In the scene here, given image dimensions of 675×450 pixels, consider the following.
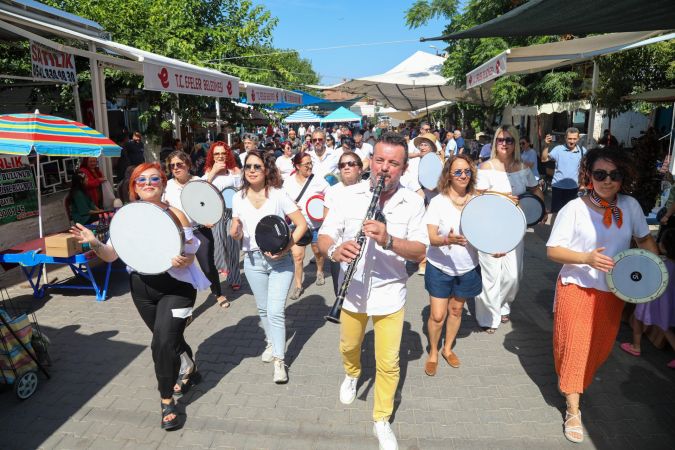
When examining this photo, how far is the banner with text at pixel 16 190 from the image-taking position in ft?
24.5

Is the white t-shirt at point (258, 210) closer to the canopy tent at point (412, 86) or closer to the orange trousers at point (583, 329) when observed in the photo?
the orange trousers at point (583, 329)

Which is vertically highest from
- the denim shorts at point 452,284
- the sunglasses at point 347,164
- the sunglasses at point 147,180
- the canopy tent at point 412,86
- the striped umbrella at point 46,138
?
the canopy tent at point 412,86

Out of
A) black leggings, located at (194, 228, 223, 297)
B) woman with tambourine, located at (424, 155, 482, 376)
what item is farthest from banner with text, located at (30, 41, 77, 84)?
woman with tambourine, located at (424, 155, 482, 376)

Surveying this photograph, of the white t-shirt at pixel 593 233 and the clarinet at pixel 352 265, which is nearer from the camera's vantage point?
the clarinet at pixel 352 265

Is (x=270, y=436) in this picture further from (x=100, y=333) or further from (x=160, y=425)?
(x=100, y=333)

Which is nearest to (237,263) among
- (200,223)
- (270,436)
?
(200,223)

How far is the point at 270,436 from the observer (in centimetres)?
337

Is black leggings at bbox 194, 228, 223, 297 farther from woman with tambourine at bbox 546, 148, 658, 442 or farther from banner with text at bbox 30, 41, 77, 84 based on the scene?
woman with tambourine at bbox 546, 148, 658, 442

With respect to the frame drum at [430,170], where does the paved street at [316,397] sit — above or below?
below

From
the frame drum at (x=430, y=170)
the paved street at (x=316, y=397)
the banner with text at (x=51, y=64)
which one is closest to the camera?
the paved street at (x=316, y=397)

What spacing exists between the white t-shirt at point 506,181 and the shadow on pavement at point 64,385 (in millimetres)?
3622

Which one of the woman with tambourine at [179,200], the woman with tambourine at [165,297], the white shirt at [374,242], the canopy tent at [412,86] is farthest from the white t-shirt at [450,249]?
the canopy tent at [412,86]

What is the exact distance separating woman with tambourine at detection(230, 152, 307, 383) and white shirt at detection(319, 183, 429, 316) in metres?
0.85

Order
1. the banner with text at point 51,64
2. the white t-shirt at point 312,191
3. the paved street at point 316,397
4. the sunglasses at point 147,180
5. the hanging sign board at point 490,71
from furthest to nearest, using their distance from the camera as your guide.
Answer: the banner with text at point 51,64
the hanging sign board at point 490,71
the white t-shirt at point 312,191
the sunglasses at point 147,180
the paved street at point 316,397
